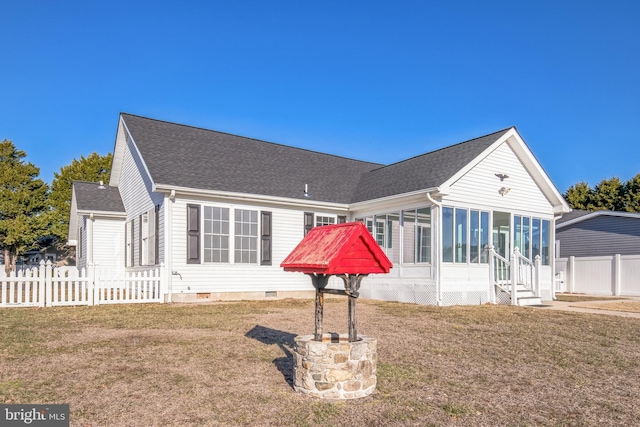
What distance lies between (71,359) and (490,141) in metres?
13.4

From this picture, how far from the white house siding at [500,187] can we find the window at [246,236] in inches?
247

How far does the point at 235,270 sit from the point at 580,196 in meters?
38.6

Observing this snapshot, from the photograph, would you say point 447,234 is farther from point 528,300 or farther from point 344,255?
point 344,255

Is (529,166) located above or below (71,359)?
above

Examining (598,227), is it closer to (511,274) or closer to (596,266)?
(596,266)

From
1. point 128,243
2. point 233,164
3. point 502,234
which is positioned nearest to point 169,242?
point 233,164

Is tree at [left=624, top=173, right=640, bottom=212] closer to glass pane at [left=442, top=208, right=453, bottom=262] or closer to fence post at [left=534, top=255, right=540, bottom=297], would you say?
fence post at [left=534, top=255, right=540, bottom=297]

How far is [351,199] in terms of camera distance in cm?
1873

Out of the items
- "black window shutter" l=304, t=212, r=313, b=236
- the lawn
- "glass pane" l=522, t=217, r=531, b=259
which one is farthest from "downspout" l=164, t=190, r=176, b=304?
"glass pane" l=522, t=217, r=531, b=259

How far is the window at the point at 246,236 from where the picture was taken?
634 inches

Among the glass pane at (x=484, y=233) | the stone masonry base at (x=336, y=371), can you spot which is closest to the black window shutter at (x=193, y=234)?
the glass pane at (x=484, y=233)

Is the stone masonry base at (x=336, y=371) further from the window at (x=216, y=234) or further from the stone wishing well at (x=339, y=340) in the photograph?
the window at (x=216, y=234)

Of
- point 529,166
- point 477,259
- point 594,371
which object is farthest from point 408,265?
point 594,371

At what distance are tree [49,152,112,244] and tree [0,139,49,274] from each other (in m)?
2.16
